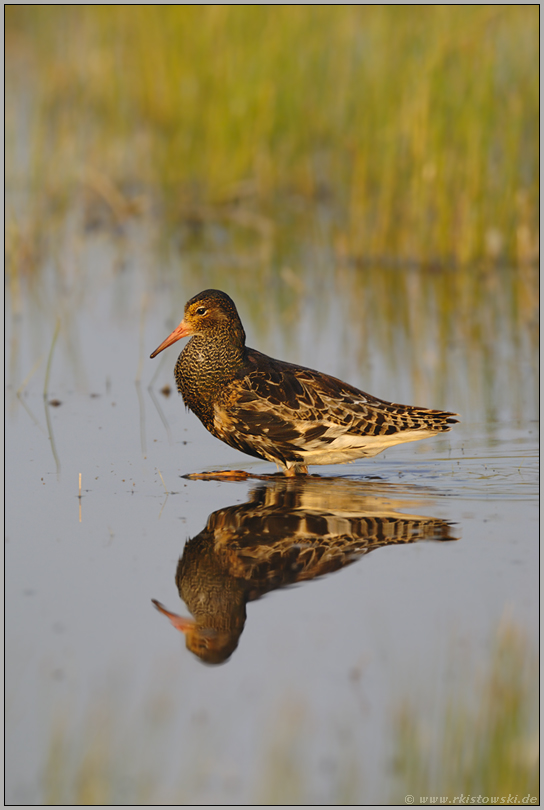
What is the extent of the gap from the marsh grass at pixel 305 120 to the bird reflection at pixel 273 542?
25.6ft

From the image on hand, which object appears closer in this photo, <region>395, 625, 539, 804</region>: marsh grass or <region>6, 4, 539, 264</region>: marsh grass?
<region>395, 625, 539, 804</region>: marsh grass

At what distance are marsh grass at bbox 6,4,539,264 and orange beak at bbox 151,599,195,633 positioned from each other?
9936mm

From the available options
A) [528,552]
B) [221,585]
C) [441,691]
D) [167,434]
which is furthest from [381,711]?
[167,434]

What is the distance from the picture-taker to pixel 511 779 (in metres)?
4.39

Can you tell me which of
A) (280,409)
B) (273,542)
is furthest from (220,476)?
(273,542)

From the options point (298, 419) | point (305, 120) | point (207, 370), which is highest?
point (305, 120)

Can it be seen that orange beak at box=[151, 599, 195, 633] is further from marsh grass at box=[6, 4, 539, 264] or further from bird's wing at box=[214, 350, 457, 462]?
marsh grass at box=[6, 4, 539, 264]

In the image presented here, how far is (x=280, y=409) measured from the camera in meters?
8.05

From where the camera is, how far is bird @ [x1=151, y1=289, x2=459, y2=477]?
8.05 m

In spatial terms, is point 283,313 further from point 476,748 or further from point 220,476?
point 476,748

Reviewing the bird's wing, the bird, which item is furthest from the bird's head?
the bird's wing

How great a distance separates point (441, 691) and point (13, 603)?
2221mm

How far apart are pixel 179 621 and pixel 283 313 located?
7650 mm

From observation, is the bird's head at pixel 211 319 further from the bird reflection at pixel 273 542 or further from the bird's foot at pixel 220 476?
the bird reflection at pixel 273 542
